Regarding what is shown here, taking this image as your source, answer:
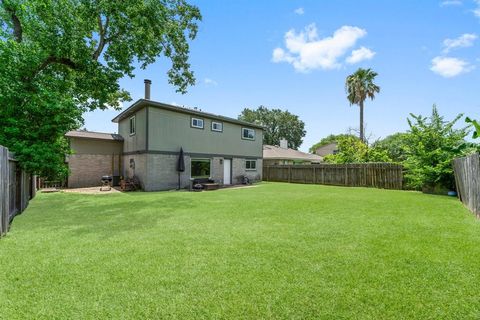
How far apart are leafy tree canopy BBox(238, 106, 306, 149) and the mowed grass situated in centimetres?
4234

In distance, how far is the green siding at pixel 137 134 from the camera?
1442 centimetres

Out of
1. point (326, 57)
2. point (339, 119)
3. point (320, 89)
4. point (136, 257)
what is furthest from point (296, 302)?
point (339, 119)

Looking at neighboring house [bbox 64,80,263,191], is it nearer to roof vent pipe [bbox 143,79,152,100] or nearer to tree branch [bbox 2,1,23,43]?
roof vent pipe [bbox 143,79,152,100]

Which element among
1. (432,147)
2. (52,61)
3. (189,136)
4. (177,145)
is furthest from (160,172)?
(432,147)

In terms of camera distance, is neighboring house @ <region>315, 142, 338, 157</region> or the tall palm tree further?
neighboring house @ <region>315, 142, 338, 157</region>

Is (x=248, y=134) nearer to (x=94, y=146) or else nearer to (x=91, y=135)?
(x=94, y=146)

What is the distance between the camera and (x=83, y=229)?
5.75 m

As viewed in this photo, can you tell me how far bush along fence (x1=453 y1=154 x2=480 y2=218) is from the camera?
22.7 feet

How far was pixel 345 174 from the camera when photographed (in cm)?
1789

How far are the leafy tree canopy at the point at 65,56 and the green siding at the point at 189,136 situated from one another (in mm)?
2744

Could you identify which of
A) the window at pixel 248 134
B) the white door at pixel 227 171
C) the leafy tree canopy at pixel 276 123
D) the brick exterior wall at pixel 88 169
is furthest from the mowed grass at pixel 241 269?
the leafy tree canopy at pixel 276 123

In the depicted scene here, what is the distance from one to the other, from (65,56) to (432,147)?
59.0 ft

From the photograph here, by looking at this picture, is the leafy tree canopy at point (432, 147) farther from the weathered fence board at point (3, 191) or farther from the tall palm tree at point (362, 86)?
the tall palm tree at point (362, 86)

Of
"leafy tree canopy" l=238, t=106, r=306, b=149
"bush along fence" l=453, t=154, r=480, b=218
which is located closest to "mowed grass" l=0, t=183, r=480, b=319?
"bush along fence" l=453, t=154, r=480, b=218
